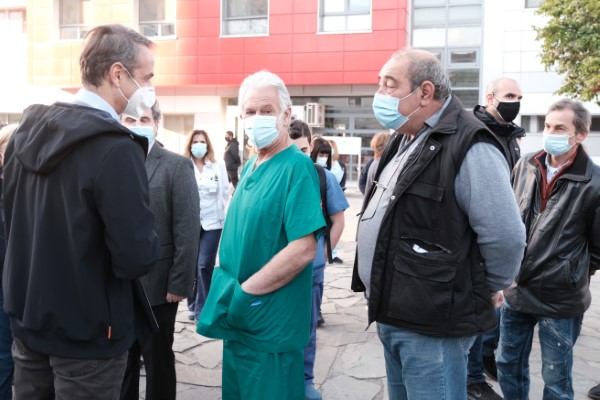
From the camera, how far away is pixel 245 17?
23781mm

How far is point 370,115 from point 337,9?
4.51m

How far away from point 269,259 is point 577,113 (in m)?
2.26

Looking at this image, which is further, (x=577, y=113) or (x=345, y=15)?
(x=345, y=15)

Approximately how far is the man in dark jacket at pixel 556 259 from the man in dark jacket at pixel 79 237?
2.29 meters

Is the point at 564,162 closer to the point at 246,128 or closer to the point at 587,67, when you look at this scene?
the point at 246,128

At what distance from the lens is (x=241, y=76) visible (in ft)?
77.7

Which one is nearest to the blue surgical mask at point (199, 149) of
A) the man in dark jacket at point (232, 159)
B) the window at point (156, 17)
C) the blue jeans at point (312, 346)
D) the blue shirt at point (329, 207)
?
the blue shirt at point (329, 207)

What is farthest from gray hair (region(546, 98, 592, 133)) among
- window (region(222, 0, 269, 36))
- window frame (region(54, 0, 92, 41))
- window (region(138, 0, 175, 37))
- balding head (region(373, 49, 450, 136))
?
window frame (region(54, 0, 92, 41))

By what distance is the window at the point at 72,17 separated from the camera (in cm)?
2500

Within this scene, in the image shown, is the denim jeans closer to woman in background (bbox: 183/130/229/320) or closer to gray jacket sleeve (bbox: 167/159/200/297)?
gray jacket sleeve (bbox: 167/159/200/297)

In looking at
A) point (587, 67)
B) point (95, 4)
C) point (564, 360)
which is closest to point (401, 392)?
→ point (564, 360)

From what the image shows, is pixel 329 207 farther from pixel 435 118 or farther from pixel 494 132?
pixel 435 118

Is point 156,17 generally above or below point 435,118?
above

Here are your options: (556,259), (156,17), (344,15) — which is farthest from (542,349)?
(156,17)
